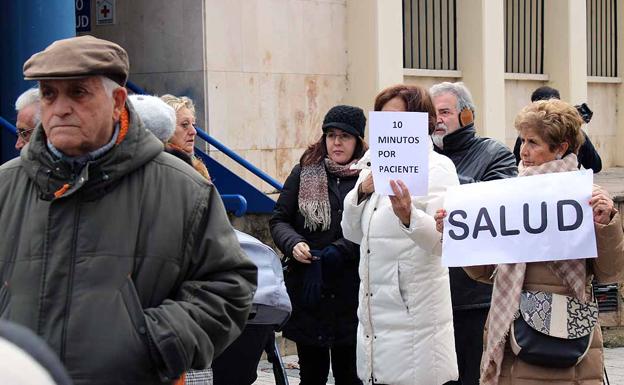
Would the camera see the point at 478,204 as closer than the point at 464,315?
Yes

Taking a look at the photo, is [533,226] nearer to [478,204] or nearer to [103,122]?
[478,204]

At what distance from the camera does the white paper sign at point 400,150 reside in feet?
19.1

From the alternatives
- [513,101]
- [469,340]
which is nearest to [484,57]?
[513,101]

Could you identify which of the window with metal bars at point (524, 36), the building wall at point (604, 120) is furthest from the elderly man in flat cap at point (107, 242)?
the building wall at point (604, 120)

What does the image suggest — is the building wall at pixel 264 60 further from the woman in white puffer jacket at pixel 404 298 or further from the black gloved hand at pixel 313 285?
the woman in white puffer jacket at pixel 404 298

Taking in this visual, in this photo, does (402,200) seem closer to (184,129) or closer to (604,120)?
(184,129)

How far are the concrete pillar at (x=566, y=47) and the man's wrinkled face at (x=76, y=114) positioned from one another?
546 inches

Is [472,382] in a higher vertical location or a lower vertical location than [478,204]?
lower

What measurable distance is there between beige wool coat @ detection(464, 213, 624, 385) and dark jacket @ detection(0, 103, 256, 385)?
6.20ft

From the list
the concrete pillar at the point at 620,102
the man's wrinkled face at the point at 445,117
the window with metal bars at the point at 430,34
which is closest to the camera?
the man's wrinkled face at the point at 445,117

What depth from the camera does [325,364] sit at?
7145mm

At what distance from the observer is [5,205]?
11.8 ft

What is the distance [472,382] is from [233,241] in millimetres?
3036

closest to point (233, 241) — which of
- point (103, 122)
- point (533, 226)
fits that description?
point (103, 122)
